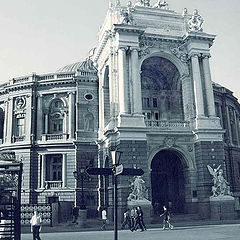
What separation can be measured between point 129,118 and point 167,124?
4589mm

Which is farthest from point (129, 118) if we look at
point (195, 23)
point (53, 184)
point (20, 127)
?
point (20, 127)

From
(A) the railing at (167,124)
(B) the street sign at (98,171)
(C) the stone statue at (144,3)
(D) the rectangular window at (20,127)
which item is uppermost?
(C) the stone statue at (144,3)

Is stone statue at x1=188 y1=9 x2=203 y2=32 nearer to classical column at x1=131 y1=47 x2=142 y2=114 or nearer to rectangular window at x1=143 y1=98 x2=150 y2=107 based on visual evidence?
classical column at x1=131 y1=47 x2=142 y2=114

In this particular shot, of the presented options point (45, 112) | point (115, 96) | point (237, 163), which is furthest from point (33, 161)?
point (237, 163)

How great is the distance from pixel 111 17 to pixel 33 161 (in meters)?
19.4

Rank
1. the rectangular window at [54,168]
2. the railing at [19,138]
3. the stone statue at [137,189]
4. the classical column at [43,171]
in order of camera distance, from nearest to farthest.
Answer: the stone statue at [137,189]
the classical column at [43,171]
the rectangular window at [54,168]
the railing at [19,138]

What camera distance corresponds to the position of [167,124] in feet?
121

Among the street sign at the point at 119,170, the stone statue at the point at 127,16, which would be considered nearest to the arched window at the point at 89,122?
the stone statue at the point at 127,16

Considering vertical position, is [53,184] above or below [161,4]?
below

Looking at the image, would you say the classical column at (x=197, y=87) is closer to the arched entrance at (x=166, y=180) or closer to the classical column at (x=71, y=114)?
Result: the arched entrance at (x=166, y=180)

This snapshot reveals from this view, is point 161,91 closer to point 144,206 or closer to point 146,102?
point 146,102

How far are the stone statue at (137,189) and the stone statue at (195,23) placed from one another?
59.1 ft

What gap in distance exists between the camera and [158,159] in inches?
1564

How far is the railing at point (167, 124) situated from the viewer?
36.5m
